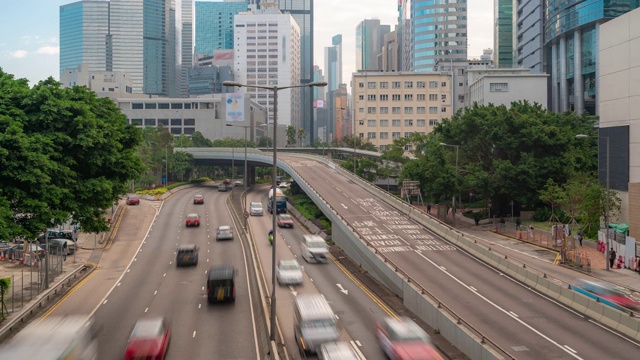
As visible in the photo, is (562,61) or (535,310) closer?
(535,310)

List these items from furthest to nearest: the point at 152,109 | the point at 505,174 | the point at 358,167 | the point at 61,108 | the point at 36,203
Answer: the point at 152,109
the point at 358,167
the point at 505,174
the point at 61,108
the point at 36,203

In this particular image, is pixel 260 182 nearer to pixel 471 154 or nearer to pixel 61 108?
pixel 471 154

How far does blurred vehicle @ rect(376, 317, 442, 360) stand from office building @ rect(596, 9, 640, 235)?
3236 cm

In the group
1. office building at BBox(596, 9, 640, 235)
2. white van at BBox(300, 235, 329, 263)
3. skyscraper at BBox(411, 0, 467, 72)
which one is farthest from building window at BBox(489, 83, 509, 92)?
white van at BBox(300, 235, 329, 263)

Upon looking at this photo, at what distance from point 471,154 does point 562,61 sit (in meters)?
67.2

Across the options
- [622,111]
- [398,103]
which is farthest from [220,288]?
[398,103]

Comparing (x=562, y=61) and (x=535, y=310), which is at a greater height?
(x=562, y=61)

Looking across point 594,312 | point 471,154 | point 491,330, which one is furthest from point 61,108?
point 471,154

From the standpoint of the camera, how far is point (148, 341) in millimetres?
25359

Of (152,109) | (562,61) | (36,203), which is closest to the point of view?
(36,203)

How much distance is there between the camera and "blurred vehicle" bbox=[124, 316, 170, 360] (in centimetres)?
2480

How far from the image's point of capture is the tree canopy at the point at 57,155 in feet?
96.3

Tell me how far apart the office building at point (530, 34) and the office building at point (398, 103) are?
76.0ft

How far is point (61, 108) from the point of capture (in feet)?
107
